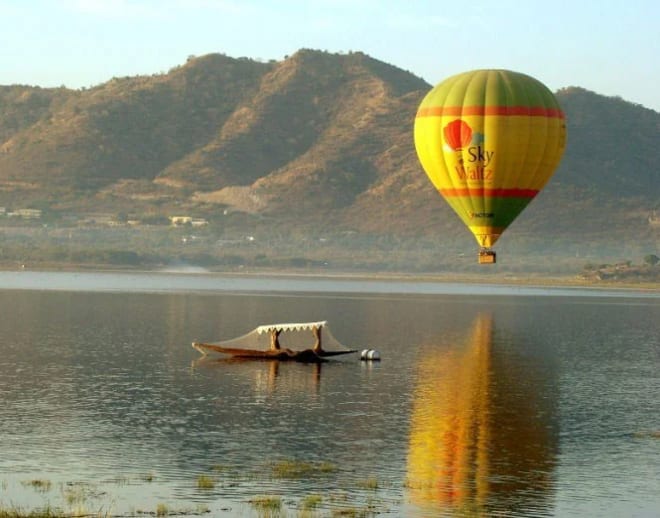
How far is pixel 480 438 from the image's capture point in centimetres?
6469

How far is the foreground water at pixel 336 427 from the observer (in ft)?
163

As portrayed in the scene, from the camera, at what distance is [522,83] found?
103 meters

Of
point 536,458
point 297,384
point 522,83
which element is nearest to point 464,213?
point 522,83

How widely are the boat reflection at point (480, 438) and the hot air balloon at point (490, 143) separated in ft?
37.2

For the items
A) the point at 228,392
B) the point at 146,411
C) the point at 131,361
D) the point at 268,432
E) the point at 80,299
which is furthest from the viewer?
the point at 80,299

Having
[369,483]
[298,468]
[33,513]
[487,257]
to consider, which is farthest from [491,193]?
[33,513]

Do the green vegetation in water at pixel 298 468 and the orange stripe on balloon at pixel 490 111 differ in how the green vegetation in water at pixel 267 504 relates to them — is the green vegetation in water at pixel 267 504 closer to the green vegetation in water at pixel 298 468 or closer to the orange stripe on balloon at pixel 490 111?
the green vegetation in water at pixel 298 468

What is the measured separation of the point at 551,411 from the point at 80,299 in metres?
124

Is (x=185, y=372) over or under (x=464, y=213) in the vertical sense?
under

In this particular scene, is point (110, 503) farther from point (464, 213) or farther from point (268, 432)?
point (464, 213)

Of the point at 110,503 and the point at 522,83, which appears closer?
the point at 110,503

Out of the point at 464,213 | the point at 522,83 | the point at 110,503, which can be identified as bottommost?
the point at 110,503

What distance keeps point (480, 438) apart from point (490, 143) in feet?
129

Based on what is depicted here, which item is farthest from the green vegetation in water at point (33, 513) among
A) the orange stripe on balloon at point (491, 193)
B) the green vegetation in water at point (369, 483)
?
the orange stripe on balloon at point (491, 193)
